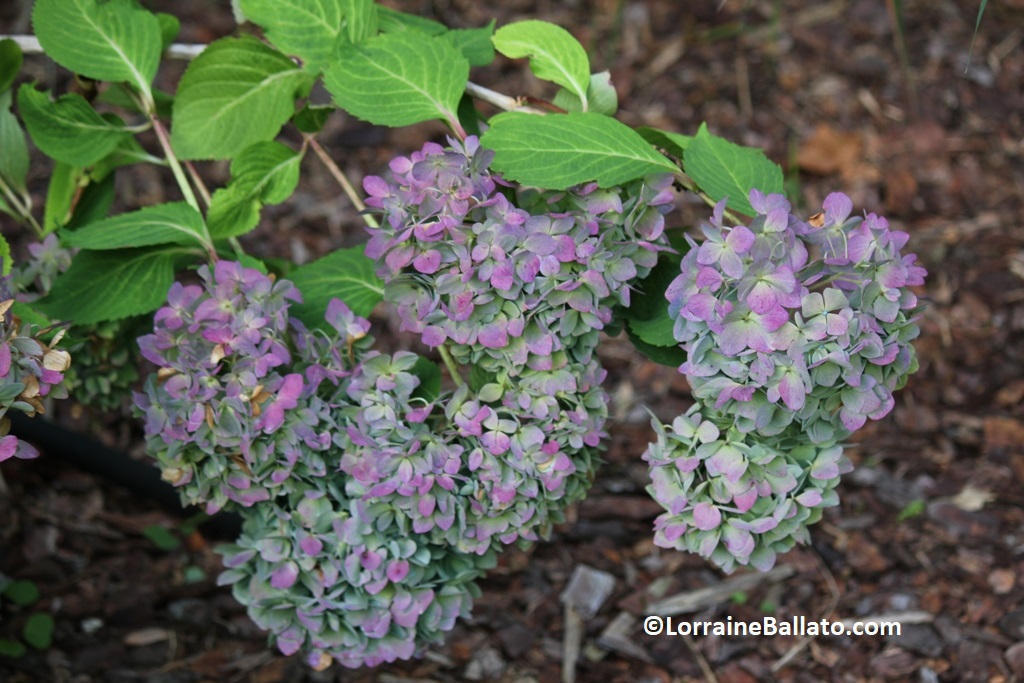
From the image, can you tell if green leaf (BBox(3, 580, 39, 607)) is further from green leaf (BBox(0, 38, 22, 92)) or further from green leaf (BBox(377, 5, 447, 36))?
green leaf (BBox(377, 5, 447, 36))

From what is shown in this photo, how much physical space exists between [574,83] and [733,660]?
2.92 ft

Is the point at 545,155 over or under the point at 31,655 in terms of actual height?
over

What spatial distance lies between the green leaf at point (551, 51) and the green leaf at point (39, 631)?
3.45 ft

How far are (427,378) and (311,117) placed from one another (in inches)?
14.4

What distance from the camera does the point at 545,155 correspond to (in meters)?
1.11

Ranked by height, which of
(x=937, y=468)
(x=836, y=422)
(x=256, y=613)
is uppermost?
(x=836, y=422)

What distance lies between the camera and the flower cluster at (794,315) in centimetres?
99

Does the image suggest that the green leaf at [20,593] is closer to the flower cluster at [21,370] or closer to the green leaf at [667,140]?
the flower cluster at [21,370]

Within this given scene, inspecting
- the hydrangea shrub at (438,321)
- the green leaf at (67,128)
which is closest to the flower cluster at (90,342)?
the hydrangea shrub at (438,321)

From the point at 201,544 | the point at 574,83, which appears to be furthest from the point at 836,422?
the point at 201,544

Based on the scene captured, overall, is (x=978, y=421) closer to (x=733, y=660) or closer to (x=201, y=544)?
(x=733, y=660)

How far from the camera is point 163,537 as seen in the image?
5.61ft

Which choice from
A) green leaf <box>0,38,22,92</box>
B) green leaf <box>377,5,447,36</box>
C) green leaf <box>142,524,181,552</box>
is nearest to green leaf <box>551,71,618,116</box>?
green leaf <box>377,5,447,36</box>

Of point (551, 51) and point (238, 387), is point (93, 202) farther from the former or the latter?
point (551, 51)
